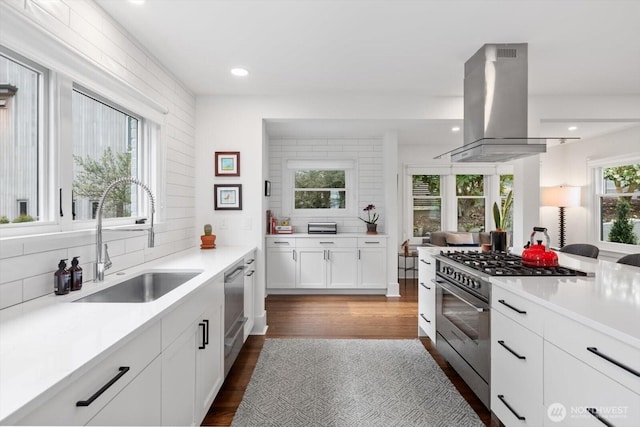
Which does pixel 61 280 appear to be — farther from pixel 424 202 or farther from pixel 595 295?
pixel 424 202

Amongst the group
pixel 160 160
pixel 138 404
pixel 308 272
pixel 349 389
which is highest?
pixel 160 160

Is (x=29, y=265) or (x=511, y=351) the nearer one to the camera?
(x=29, y=265)

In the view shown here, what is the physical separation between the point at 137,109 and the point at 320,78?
1.64 meters

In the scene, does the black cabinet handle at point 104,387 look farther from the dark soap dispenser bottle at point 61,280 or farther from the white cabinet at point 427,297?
the white cabinet at point 427,297

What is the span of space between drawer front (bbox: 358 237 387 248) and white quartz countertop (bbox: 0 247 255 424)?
3288 mm

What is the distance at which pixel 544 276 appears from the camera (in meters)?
1.94

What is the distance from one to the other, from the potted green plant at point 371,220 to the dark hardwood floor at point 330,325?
98cm

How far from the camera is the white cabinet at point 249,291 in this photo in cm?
307

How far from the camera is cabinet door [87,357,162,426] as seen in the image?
1.01 metres

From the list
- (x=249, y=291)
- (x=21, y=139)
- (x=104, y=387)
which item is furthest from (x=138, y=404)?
(x=249, y=291)

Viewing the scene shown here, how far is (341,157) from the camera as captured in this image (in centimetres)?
540

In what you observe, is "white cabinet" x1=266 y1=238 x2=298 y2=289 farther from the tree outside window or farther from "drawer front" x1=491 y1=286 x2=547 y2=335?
the tree outside window

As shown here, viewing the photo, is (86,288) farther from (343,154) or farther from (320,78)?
(343,154)

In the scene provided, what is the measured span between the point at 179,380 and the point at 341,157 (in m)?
4.31
